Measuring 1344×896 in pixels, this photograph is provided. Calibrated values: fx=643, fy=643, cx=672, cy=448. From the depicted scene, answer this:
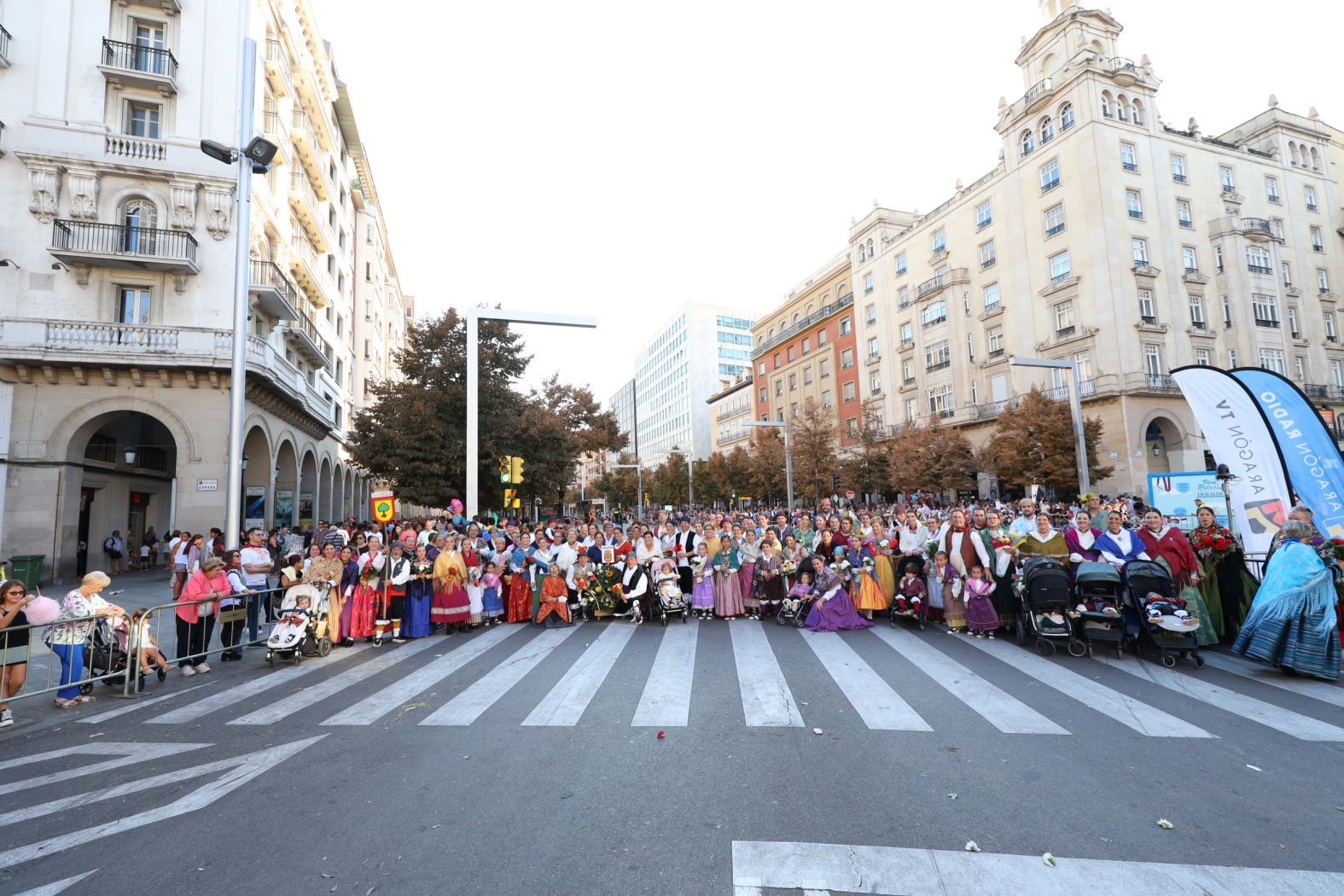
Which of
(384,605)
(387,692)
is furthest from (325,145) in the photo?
(387,692)

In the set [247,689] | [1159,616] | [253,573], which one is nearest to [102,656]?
[247,689]

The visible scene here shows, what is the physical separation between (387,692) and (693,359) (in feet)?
315

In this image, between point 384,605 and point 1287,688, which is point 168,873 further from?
point 1287,688

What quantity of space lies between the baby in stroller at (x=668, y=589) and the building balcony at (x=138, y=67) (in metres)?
22.1

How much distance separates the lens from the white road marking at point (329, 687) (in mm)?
6457

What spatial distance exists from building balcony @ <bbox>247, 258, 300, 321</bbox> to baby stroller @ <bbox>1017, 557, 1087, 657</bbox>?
23.9 meters

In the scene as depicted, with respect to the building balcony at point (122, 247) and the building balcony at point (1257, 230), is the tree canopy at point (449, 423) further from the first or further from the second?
the building balcony at point (1257, 230)

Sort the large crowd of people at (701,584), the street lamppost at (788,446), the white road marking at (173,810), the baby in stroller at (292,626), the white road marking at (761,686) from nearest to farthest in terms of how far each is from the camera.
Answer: the white road marking at (173,810) < the white road marking at (761,686) < the large crowd of people at (701,584) < the baby in stroller at (292,626) < the street lamppost at (788,446)

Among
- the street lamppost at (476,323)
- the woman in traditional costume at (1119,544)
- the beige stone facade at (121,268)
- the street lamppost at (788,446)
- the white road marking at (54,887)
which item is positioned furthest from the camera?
the street lamppost at (788,446)

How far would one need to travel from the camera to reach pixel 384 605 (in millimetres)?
10336

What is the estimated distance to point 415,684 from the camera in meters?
7.57

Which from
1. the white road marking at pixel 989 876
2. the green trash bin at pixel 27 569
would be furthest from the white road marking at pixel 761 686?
the green trash bin at pixel 27 569

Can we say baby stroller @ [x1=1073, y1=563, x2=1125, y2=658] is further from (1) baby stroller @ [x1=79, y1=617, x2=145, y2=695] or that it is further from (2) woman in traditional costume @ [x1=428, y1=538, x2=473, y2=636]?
(1) baby stroller @ [x1=79, y1=617, x2=145, y2=695]

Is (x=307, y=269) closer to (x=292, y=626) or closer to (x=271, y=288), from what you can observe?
(x=271, y=288)
